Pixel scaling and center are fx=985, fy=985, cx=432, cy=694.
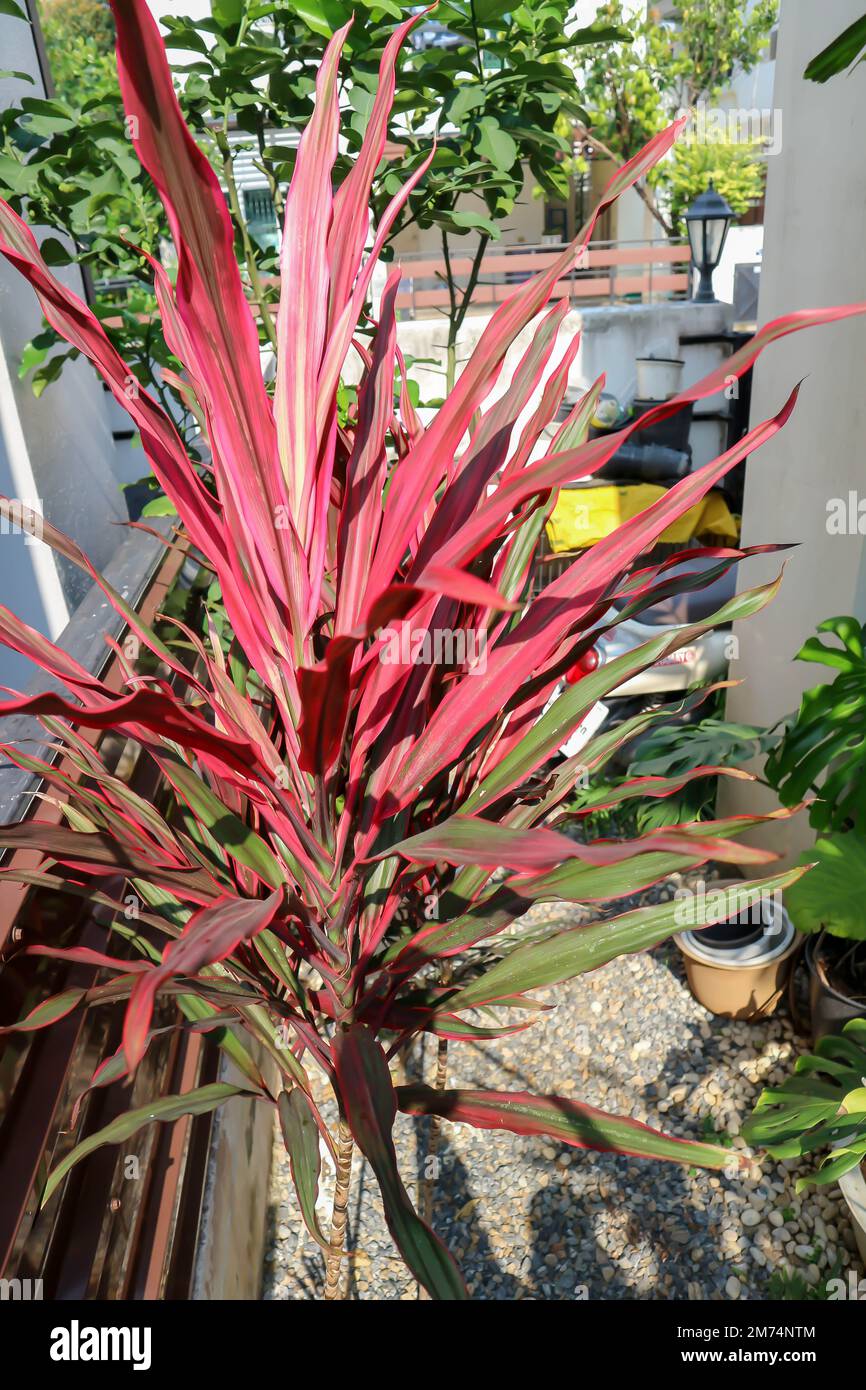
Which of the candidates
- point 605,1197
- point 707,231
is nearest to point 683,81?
point 707,231

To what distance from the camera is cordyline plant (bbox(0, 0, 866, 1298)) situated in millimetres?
778

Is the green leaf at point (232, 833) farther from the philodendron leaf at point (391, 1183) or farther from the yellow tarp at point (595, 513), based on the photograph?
the yellow tarp at point (595, 513)

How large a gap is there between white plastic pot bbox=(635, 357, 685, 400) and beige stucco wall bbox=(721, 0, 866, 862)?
239 cm

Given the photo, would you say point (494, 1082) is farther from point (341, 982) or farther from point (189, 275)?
point (189, 275)

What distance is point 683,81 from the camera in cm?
Result: 1416

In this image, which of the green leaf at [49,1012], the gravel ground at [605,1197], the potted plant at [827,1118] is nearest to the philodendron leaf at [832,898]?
the potted plant at [827,1118]

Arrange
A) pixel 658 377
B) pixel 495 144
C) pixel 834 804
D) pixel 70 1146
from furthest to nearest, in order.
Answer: pixel 658 377
pixel 834 804
pixel 495 144
pixel 70 1146

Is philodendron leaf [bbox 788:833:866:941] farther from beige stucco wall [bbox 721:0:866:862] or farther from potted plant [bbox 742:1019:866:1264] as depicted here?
beige stucco wall [bbox 721:0:866:862]

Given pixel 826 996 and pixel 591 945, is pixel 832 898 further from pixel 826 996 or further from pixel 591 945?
pixel 591 945

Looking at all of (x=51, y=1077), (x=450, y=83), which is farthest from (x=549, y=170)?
(x=51, y=1077)

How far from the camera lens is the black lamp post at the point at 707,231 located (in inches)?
240

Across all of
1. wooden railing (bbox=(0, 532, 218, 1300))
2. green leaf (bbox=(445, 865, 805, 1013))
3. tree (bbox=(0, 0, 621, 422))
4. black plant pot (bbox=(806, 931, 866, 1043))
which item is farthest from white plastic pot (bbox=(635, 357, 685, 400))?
green leaf (bbox=(445, 865, 805, 1013))

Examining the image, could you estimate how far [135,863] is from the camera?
963 mm

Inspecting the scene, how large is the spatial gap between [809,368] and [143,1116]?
2.19 meters
